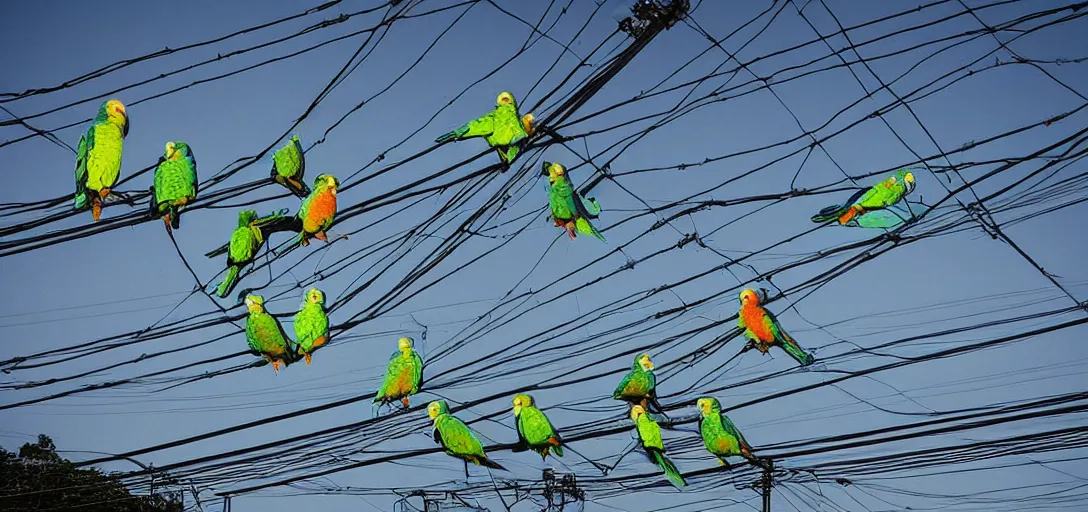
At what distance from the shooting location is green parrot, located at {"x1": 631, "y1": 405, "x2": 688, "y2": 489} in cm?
871

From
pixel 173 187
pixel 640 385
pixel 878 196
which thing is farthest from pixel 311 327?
pixel 878 196

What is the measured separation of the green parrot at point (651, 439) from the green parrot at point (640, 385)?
0.08 m

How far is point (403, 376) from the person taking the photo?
8.62 m

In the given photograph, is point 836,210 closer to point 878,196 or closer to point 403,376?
point 878,196

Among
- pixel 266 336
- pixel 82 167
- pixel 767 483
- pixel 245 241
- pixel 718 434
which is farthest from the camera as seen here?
pixel 767 483

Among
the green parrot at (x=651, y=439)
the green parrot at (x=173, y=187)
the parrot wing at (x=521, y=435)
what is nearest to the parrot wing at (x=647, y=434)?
the green parrot at (x=651, y=439)

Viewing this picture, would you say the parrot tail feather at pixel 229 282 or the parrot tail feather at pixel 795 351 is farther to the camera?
the parrot tail feather at pixel 795 351

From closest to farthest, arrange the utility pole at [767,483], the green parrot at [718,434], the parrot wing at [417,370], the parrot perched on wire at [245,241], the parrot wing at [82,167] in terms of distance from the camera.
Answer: the parrot wing at [82,167], the parrot perched on wire at [245,241], the parrot wing at [417,370], the green parrot at [718,434], the utility pole at [767,483]

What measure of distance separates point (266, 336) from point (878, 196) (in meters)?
4.25

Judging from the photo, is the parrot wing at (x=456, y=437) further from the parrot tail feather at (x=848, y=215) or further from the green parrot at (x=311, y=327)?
the parrot tail feather at (x=848, y=215)

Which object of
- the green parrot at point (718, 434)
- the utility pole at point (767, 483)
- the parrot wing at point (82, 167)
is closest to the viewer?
the parrot wing at point (82, 167)

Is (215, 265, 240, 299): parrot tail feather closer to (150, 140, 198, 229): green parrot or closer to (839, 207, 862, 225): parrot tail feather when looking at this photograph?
(150, 140, 198, 229): green parrot

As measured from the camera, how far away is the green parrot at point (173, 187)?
6.96 metres

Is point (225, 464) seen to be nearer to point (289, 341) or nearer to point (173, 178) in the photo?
point (289, 341)
